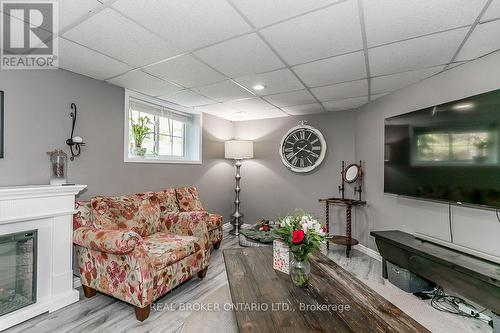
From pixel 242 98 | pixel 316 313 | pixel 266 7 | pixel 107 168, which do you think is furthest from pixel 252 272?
pixel 242 98

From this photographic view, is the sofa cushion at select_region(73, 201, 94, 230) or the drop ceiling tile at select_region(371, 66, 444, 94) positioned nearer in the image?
the sofa cushion at select_region(73, 201, 94, 230)

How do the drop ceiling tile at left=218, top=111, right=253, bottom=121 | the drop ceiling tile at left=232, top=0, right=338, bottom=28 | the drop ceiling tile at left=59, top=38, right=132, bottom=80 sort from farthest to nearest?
1. the drop ceiling tile at left=218, top=111, right=253, bottom=121
2. the drop ceiling tile at left=59, top=38, right=132, bottom=80
3. the drop ceiling tile at left=232, top=0, right=338, bottom=28

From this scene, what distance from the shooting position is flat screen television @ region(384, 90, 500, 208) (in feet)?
6.31

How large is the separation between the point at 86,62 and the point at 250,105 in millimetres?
2203

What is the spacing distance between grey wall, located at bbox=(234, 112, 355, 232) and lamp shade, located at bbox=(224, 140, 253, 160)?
0.37m

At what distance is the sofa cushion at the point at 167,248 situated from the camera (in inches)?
81.7

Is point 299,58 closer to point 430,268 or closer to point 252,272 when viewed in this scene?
point 252,272

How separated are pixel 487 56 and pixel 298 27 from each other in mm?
1780

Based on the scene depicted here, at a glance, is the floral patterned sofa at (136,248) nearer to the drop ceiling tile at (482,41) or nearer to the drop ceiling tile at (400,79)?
the drop ceiling tile at (400,79)

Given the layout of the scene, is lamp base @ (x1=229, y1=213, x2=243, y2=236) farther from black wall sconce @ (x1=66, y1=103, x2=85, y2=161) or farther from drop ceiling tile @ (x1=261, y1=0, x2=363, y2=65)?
drop ceiling tile @ (x1=261, y1=0, x2=363, y2=65)

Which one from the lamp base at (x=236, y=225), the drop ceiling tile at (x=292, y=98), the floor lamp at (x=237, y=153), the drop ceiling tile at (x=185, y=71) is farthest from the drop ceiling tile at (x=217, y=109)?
the lamp base at (x=236, y=225)

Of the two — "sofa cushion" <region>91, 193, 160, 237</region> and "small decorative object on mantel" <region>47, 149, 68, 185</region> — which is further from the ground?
"small decorative object on mantel" <region>47, 149, 68, 185</region>

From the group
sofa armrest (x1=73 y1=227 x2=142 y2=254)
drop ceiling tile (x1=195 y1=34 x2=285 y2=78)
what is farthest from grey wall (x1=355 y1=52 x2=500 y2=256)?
sofa armrest (x1=73 y1=227 x2=142 y2=254)

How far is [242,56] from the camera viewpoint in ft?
7.08
